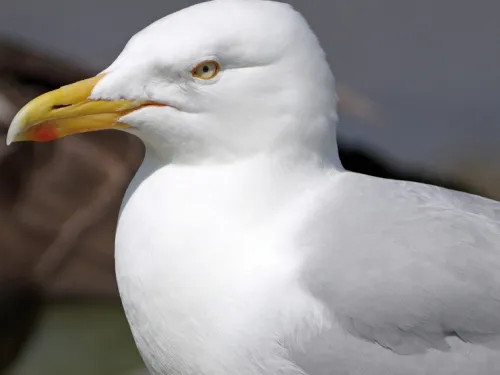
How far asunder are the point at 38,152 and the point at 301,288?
2556 mm

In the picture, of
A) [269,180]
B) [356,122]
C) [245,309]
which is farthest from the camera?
[356,122]

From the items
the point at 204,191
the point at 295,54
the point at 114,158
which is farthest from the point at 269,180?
the point at 114,158

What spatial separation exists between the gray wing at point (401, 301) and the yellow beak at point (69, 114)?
0.38 meters

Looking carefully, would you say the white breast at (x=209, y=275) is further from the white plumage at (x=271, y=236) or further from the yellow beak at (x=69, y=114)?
the yellow beak at (x=69, y=114)

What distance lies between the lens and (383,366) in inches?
66.1

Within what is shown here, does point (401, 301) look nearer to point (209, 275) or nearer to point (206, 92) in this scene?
point (209, 275)

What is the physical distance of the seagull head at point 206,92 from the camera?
1730 mm

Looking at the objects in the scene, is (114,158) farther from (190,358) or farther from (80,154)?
(190,358)

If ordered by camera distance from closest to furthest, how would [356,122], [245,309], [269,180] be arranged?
[245,309] < [269,180] < [356,122]

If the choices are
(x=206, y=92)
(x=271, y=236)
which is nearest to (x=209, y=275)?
(x=271, y=236)

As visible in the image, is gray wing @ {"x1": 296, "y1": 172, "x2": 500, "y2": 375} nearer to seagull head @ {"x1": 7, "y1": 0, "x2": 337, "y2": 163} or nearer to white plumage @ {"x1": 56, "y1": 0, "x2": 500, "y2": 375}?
white plumage @ {"x1": 56, "y1": 0, "x2": 500, "y2": 375}

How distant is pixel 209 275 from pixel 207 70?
343mm

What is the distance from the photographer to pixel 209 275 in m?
1.70

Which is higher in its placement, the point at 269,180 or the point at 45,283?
the point at 269,180
